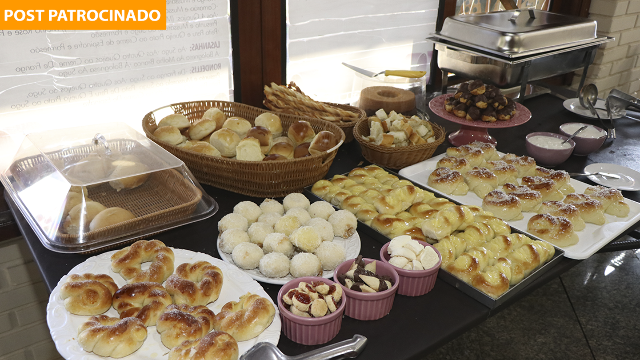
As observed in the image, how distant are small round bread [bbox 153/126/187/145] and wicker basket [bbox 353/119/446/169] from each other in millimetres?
707

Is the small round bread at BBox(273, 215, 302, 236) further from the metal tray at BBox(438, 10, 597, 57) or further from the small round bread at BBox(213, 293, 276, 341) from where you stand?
the metal tray at BBox(438, 10, 597, 57)

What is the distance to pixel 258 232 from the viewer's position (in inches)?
56.1

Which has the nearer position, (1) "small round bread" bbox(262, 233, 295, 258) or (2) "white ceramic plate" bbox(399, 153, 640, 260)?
(1) "small round bread" bbox(262, 233, 295, 258)

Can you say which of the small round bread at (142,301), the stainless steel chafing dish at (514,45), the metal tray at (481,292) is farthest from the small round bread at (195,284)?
the stainless steel chafing dish at (514,45)

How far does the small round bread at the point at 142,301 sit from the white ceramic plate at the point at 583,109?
242cm

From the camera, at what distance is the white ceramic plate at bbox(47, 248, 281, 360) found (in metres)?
1.05

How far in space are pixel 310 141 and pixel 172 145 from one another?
518 mm

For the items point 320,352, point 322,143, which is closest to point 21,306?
point 322,143

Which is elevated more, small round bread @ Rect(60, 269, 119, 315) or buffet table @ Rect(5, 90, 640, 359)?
small round bread @ Rect(60, 269, 119, 315)

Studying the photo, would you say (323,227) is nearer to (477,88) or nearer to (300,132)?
(300,132)

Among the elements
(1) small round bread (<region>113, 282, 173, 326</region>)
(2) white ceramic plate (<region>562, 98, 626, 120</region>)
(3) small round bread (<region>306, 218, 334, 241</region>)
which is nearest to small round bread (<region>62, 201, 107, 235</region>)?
(1) small round bread (<region>113, 282, 173, 326</region>)

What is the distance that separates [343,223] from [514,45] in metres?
1.41

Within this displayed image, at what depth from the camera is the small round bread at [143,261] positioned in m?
1.25

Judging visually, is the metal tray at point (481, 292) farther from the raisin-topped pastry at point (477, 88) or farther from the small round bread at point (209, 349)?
the raisin-topped pastry at point (477, 88)
